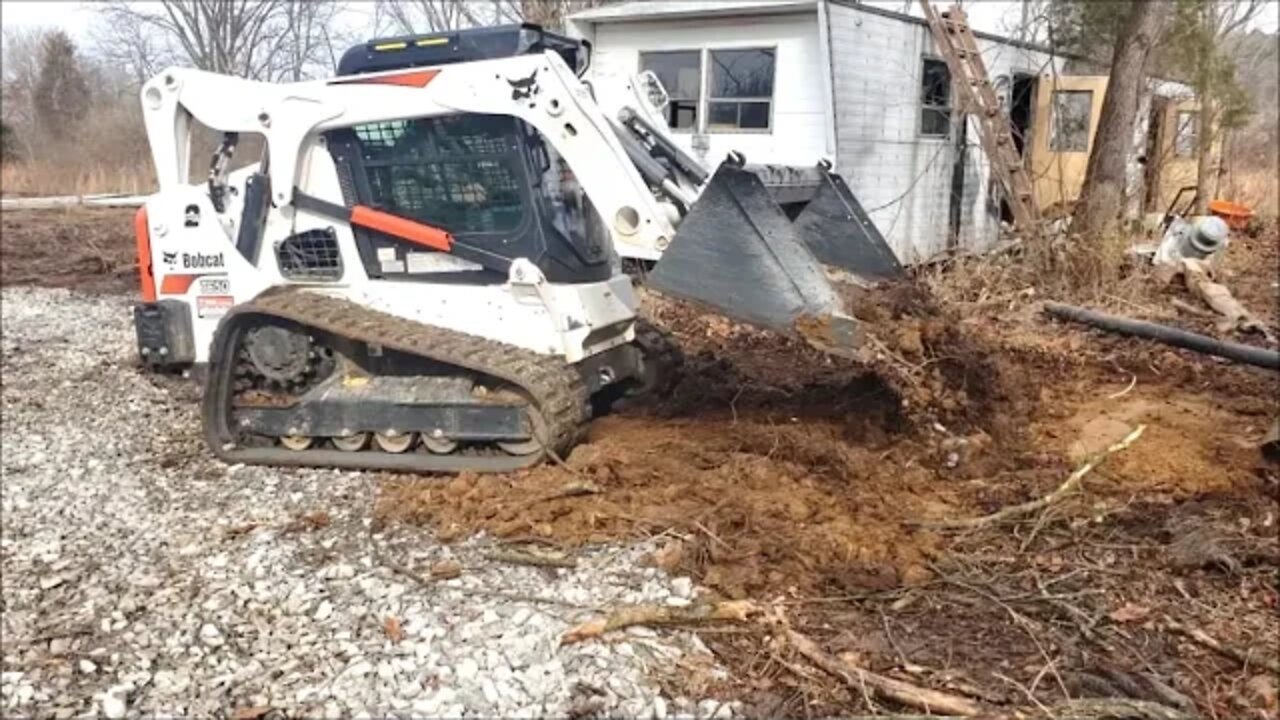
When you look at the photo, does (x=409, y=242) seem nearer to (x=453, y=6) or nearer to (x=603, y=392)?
(x=603, y=392)

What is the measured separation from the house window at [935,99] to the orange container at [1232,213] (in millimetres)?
4274

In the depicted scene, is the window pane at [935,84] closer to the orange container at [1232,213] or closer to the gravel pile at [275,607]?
the orange container at [1232,213]

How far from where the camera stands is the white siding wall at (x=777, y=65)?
11.3m

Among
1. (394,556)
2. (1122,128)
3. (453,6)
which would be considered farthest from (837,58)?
(453,6)

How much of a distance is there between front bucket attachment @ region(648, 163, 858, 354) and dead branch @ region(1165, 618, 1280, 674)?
1.72 metres

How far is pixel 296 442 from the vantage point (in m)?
6.04

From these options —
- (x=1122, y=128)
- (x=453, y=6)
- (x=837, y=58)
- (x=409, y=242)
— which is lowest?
(x=409, y=242)

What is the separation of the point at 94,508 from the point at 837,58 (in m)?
8.33

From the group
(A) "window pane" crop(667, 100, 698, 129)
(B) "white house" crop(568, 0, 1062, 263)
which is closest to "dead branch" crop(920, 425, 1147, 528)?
(B) "white house" crop(568, 0, 1062, 263)

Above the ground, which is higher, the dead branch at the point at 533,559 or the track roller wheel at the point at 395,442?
the track roller wheel at the point at 395,442

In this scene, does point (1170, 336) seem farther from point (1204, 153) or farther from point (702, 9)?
point (1204, 153)

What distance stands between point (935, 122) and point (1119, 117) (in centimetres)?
271

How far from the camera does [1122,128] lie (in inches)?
431

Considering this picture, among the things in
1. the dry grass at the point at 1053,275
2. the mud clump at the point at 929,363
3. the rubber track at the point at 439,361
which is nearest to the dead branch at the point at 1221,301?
the dry grass at the point at 1053,275
